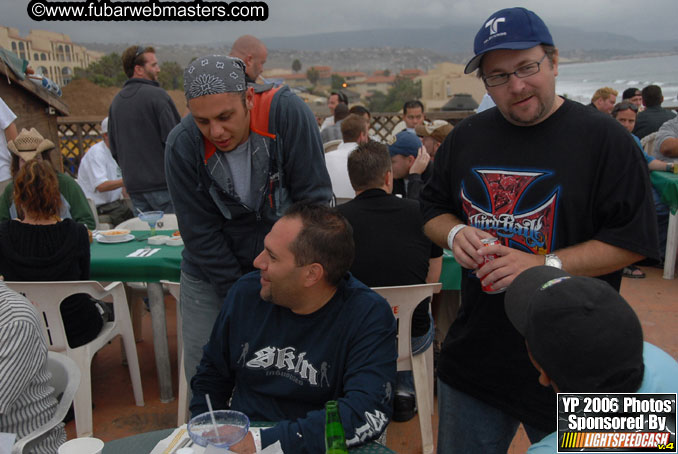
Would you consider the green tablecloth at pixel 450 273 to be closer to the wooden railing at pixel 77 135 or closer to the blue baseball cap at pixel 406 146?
the blue baseball cap at pixel 406 146

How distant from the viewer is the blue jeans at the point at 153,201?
499 cm

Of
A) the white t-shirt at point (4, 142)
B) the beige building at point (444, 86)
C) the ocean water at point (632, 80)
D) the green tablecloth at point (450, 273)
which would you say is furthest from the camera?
the beige building at point (444, 86)

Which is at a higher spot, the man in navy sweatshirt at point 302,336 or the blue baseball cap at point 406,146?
the blue baseball cap at point 406,146

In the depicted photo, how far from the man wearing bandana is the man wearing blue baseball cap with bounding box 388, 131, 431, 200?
1982 mm

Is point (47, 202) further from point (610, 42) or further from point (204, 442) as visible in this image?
point (610, 42)

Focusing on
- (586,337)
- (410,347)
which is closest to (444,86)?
(410,347)

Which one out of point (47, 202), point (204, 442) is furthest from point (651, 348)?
point (47, 202)

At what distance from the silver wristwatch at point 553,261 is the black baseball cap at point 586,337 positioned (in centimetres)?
43

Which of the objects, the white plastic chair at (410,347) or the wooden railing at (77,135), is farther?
the wooden railing at (77,135)

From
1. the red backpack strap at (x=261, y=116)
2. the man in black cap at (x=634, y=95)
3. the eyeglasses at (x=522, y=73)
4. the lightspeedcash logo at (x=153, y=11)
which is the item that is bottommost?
the man in black cap at (x=634, y=95)

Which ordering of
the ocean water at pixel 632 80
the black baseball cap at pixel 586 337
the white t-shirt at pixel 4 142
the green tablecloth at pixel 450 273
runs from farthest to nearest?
1. the ocean water at pixel 632 80
2. the white t-shirt at pixel 4 142
3. the green tablecloth at pixel 450 273
4. the black baseball cap at pixel 586 337

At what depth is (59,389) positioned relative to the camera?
227cm

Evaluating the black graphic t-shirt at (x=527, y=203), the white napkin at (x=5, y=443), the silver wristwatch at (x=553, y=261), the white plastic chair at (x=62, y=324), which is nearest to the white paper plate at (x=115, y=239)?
the white plastic chair at (x=62, y=324)

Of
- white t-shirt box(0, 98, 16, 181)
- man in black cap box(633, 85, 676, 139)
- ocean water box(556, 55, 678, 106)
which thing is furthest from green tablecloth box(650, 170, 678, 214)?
white t-shirt box(0, 98, 16, 181)
